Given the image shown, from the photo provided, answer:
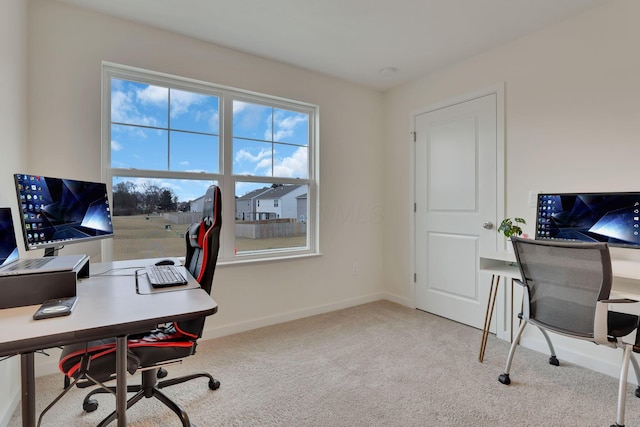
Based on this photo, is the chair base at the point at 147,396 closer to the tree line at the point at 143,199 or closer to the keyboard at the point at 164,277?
the keyboard at the point at 164,277

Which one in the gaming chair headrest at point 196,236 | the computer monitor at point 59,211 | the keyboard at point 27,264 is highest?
the computer monitor at point 59,211

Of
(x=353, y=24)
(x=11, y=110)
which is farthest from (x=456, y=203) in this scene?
(x=11, y=110)

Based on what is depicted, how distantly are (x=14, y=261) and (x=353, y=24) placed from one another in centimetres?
251

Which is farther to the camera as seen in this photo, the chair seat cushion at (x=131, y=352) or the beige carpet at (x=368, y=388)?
the beige carpet at (x=368, y=388)

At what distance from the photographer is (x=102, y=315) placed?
106 cm

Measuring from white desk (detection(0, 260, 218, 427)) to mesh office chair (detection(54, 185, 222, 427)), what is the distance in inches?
6.0

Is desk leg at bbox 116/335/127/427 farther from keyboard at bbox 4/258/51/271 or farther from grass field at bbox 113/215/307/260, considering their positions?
grass field at bbox 113/215/307/260

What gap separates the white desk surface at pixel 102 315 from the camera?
90 cm

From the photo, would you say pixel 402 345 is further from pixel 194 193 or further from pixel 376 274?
pixel 194 193

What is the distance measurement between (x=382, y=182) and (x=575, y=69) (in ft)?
6.56

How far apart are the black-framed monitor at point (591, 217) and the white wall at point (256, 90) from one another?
5.95 feet

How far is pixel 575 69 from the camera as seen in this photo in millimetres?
2303

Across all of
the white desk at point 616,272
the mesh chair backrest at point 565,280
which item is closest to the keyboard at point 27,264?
the mesh chair backrest at point 565,280

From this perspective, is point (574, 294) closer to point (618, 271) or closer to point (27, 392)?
point (618, 271)
